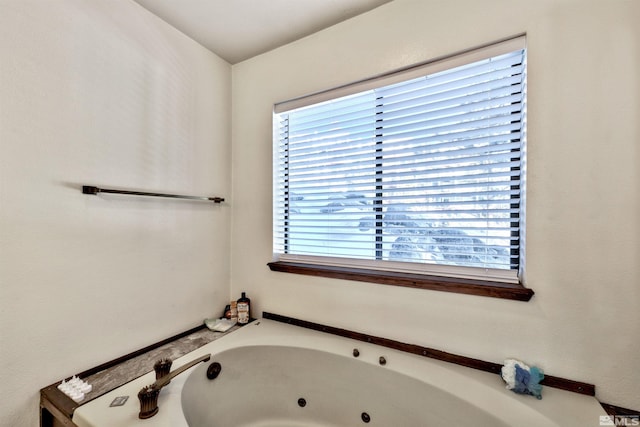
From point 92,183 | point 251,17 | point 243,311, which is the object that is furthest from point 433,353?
point 251,17

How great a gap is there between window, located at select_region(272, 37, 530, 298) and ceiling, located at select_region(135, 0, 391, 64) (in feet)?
1.24

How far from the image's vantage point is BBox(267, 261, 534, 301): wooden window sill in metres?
1.08

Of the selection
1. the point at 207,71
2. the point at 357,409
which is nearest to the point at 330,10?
the point at 207,71

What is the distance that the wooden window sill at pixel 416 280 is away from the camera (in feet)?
3.55

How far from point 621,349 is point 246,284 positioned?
1.85 meters

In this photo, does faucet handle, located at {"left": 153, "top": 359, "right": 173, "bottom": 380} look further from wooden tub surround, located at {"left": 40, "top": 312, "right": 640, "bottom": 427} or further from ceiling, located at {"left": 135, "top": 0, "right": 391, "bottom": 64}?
ceiling, located at {"left": 135, "top": 0, "right": 391, "bottom": 64}

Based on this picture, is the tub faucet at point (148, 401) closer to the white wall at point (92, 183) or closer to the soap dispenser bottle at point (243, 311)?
the white wall at point (92, 183)

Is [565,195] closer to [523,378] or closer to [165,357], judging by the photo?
[523,378]

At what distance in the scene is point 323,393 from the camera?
1367 mm

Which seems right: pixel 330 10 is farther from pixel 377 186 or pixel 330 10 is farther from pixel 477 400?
pixel 477 400

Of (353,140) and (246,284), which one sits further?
(246,284)

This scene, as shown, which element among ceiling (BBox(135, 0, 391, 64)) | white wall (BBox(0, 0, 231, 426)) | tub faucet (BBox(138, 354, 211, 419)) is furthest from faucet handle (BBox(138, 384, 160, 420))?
ceiling (BBox(135, 0, 391, 64))

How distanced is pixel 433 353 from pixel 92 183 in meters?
1.77

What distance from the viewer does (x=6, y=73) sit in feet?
3.09
